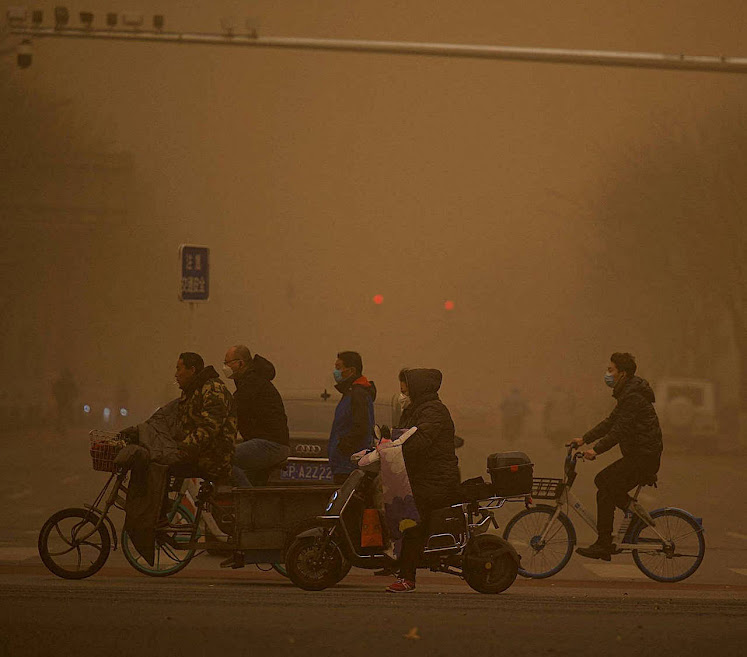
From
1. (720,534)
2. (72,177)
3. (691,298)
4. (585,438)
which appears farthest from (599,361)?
(585,438)

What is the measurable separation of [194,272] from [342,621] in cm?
799

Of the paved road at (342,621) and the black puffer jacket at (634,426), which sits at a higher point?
the black puffer jacket at (634,426)

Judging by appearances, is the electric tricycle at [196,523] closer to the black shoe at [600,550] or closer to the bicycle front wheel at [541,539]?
the bicycle front wheel at [541,539]

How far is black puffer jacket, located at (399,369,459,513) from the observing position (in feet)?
33.3

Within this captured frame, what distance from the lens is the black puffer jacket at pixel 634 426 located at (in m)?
11.8

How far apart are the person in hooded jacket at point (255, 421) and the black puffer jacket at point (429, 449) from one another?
133 cm

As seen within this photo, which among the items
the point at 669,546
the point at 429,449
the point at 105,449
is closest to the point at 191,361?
the point at 105,449

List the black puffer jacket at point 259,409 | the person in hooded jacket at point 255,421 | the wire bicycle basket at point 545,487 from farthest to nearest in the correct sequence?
the wire bicycle basket at point 545,487
the black puffer jacket at point 259,409
the person in hooded jacket at point 255,421

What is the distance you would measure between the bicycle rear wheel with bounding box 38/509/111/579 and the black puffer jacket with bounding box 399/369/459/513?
227cm

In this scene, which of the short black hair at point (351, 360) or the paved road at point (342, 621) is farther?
the short black hair at point (351, 360)

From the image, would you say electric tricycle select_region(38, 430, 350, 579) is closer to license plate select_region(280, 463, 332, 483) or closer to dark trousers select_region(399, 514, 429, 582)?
dark trousers select_region(399, 514, 429, 582)

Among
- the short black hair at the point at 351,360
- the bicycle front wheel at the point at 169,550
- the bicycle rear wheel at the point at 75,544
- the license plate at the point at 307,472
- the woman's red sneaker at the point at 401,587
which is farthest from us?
the license plate at the point at 307,472

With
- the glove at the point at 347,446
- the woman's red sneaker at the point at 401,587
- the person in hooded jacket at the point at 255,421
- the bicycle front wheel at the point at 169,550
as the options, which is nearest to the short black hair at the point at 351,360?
the glove at the point at 347,446

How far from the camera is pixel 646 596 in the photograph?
10.7 m
